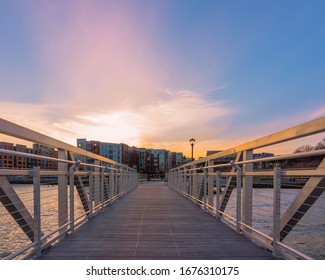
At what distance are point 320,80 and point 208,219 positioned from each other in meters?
8.05

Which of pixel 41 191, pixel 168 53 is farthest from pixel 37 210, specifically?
pixel 168 53

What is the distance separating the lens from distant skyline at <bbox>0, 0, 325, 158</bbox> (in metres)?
8.26

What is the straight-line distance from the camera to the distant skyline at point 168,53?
826 cm

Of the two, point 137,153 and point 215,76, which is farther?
point 137,153

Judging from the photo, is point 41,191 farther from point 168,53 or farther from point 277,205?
point 168,53

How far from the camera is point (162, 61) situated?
36.8 ft

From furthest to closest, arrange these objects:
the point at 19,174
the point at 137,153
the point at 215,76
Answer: the point at 137,153 → the point at 215,76 → the point at 19,174

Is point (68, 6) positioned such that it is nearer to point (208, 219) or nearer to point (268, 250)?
point (208, 219)

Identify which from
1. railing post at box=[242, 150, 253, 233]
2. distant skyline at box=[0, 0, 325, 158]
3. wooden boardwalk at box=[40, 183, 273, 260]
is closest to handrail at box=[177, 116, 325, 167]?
railing post at box=[242, 150, 253, 233]

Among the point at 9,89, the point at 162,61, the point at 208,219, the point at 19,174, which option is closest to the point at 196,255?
the point at 19,174

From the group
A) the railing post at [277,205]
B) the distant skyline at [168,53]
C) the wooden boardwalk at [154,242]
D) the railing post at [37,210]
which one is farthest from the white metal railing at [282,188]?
the railing post at [37,210]

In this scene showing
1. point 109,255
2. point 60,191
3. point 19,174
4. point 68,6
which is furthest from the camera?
point 68,6

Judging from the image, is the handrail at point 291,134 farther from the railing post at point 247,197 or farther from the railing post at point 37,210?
the railing post at point 37,210

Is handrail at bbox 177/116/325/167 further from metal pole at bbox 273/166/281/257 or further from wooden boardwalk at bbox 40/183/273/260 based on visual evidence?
wooden boardwalk at bbox 40/183/273/260
